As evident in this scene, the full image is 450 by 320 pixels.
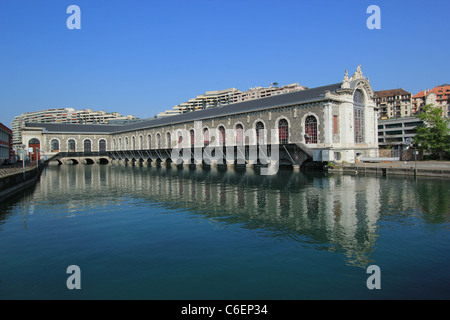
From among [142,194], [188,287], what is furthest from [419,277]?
[142,194]

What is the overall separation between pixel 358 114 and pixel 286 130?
10.0 meters

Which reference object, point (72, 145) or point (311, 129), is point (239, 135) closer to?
point (311, 129)

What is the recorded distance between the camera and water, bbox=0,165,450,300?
26.4ft

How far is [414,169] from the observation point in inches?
1188

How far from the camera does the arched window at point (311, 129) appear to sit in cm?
4072

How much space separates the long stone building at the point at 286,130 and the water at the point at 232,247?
20546 mm

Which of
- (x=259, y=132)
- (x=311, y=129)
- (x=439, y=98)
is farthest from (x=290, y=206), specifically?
(x=439, y=98)

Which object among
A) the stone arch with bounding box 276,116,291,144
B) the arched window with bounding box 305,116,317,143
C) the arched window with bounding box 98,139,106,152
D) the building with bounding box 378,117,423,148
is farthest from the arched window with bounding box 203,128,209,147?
the building with bounding box 378,117,423,148

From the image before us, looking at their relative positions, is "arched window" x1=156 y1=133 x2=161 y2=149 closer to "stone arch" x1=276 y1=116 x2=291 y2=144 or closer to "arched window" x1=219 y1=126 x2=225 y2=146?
"arched window" x1=219 y1=126 x2=225 y2=146

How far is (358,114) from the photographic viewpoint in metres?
44.0

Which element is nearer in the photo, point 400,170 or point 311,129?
point 400,170

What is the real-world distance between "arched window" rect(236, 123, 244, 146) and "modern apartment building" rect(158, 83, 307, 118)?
6396cm
